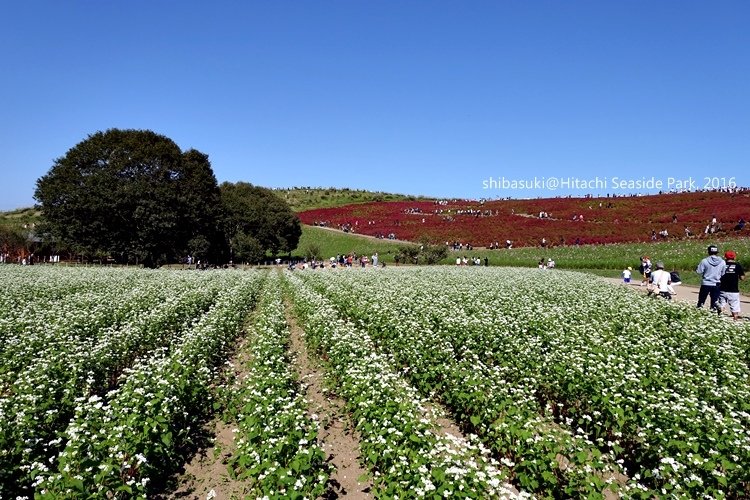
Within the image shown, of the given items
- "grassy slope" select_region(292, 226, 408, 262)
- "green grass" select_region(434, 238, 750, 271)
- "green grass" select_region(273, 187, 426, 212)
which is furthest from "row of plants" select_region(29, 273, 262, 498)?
"green grass" select_region(273, 187, 426, 212)

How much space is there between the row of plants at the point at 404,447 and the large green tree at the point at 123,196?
4038 cm

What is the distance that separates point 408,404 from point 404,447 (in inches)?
43.5

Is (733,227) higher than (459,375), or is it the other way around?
(733,227)

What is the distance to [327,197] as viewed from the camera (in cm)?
13650

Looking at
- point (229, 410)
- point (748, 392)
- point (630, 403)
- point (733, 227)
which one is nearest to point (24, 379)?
point (229, 410)

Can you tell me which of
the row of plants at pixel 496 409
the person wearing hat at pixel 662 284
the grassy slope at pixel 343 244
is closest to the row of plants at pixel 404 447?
the row of plants at pixel 496 409

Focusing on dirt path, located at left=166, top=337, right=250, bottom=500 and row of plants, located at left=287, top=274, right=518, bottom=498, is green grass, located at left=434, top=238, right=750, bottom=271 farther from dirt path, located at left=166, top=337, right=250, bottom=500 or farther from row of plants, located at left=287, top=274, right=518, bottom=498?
dirt path, located at left=166, top=337, right=250, bottom=500

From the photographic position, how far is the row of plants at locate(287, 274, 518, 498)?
5.12 meters

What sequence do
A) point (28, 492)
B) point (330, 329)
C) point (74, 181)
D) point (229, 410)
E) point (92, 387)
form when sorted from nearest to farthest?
point (28, 492)
point (229, 410)
point (92, 387)
point (330, 329)
point (74, 181)

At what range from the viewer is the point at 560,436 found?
6.17m

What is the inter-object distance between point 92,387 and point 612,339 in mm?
12208

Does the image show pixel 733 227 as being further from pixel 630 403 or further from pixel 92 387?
pixel 92 387

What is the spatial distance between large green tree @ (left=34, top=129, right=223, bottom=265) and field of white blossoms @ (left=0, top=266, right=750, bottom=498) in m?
30.3

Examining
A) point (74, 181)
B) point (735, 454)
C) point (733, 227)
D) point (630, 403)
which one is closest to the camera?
point (735, 454)
